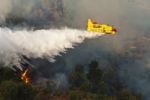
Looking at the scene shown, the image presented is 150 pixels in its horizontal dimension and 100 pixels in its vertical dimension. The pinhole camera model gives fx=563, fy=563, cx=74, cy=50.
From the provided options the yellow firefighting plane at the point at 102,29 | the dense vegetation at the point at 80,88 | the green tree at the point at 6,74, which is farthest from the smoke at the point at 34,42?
the green tree at the point at 6,74

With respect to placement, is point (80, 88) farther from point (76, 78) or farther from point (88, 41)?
point (88, 41)

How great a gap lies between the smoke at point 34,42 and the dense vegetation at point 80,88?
8440mm

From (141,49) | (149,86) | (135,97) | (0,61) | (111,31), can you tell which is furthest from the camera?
(141,49)

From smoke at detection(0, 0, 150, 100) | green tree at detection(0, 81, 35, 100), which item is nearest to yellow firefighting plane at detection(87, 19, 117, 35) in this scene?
smoke at detection(0, 0, 150, 100)

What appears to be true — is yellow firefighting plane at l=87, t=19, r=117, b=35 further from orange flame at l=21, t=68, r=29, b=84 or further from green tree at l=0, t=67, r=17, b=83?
orange flame at l=21, t=68, r=29, b=84

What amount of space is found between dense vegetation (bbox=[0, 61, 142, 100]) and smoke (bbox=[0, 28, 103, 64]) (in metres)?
8.44

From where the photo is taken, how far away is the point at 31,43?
307 feet

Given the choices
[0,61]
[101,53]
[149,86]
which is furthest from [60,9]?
[0,61]

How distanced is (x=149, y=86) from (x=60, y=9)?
47.2 m

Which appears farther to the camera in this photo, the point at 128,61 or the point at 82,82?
the point at 128,61

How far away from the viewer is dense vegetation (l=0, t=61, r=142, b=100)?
343 ft

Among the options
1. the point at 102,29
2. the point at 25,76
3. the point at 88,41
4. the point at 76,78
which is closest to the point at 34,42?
the point at 102,29

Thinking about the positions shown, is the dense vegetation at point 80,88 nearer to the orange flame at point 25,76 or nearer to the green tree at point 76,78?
the green tree at point 76,78

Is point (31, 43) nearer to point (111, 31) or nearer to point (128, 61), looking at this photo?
point (111, 31)
